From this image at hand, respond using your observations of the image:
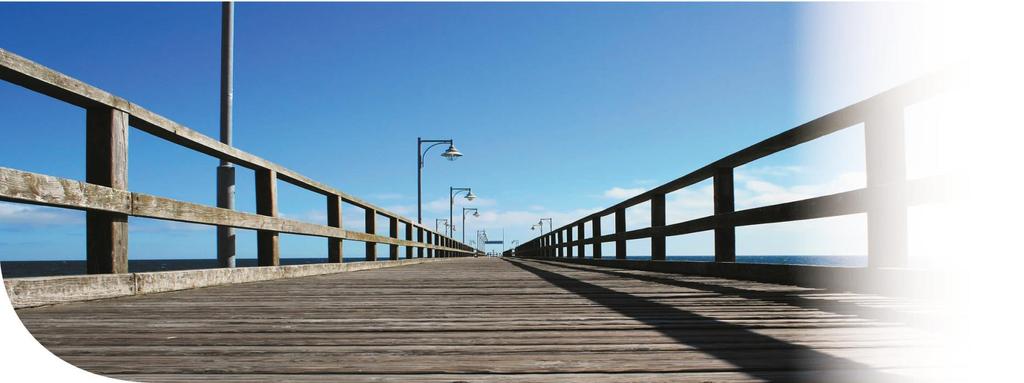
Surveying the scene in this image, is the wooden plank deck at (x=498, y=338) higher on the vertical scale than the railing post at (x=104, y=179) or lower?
lower

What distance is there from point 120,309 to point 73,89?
1.11 m

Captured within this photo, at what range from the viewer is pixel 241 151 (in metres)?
5.59

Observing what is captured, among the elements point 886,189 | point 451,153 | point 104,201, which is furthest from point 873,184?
point 451,153

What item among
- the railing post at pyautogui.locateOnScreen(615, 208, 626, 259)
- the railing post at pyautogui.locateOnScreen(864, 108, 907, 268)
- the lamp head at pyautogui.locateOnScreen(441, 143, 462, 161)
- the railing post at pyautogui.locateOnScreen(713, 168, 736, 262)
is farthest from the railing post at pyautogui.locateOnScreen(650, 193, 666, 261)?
the lamp head at pyautogui.locateOnScreen(441, 143, 462, 161)

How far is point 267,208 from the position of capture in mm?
6254

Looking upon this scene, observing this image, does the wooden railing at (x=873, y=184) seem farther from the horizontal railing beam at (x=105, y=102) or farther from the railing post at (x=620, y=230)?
the railing post at (x=620, y=230)

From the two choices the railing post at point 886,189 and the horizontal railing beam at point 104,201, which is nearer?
the horizontal railing beam at point 104,201

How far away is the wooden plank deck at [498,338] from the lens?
6.51 feet

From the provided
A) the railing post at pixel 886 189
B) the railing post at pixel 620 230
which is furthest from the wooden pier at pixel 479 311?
the railing post at pixel 620 230

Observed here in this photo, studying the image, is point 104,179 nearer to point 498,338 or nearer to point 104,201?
point 104,201

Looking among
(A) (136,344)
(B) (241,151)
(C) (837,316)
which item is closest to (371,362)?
(A) (136,344)

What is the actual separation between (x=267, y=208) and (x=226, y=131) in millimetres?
1640

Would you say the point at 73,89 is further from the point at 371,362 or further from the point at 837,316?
the point at 837,316

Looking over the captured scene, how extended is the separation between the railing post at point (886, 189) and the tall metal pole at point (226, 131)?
18.3 ft
